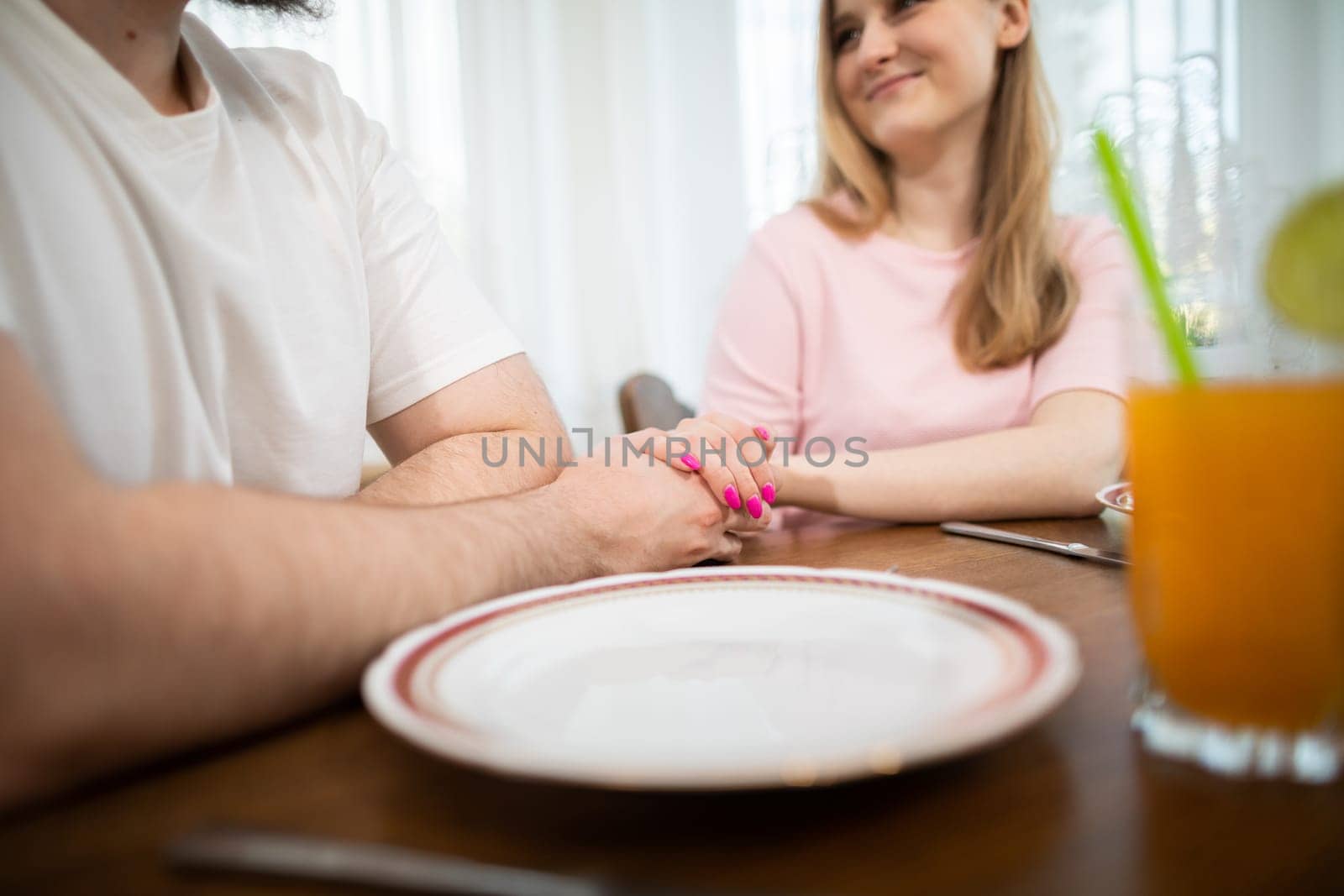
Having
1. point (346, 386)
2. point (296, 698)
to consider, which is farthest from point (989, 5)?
point (296, 698)

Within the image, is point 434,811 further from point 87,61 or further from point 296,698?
point 87,61

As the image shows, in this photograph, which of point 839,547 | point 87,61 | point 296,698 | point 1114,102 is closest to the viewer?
point 296,698

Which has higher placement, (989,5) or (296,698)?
(989,5)

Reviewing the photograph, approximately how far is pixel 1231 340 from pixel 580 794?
0.34m

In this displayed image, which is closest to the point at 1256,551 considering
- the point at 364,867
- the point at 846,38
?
the point at 364,867

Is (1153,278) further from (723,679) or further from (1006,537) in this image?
(1006,537)

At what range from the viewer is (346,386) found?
1004mm

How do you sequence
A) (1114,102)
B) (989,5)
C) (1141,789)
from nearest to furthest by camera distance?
(1141,789), (989,5), (1114,102)

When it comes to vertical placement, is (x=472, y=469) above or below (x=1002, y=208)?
below

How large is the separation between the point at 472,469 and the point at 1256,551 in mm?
775

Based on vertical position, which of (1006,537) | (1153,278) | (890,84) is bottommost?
(1006,537)

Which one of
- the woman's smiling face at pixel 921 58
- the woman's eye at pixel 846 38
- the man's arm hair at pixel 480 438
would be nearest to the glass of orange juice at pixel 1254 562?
the man's arm hair at pixel 480 438

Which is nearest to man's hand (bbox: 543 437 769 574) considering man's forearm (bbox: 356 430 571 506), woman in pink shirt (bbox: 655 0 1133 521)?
man's forearm (bbox: 356 430 571 506)

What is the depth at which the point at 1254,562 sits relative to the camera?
38cm
